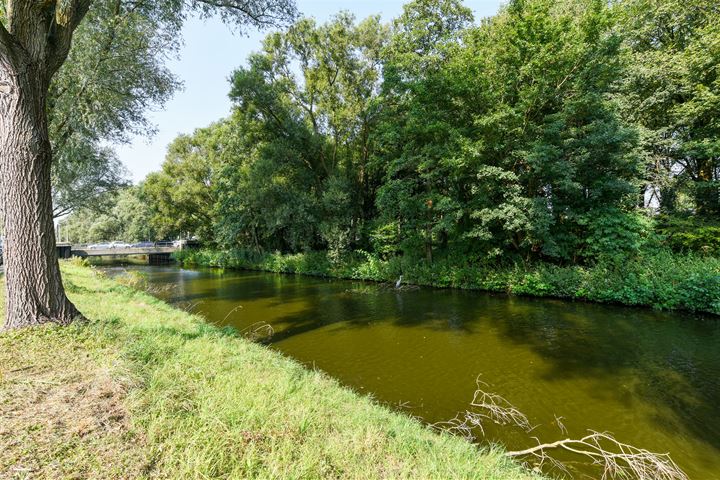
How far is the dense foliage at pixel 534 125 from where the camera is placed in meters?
12.7

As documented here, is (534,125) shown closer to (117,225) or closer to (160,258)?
(160,258)

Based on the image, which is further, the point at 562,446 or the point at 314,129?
the point at 314,129

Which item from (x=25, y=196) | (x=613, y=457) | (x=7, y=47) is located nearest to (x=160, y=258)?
(x=25, y=196)

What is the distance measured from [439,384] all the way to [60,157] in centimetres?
1693

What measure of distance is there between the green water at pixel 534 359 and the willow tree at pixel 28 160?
4.97m

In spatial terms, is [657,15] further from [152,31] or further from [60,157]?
[60,157]

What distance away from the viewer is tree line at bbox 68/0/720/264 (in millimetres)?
12742

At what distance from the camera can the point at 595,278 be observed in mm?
12266

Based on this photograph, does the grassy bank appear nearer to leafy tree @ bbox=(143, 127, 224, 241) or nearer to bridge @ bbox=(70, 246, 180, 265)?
leafy tree @ bbox=(143, 127, 224, 241)

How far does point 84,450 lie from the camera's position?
245 centimetres

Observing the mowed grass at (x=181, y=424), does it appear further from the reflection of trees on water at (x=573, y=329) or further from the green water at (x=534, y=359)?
the reflection of trees on water at (x=573, y=329)

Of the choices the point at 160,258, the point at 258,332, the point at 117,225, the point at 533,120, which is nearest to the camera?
the point at 258,332

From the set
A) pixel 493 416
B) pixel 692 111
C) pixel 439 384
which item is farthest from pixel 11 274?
pixel 692 111

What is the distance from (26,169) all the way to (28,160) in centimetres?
13
